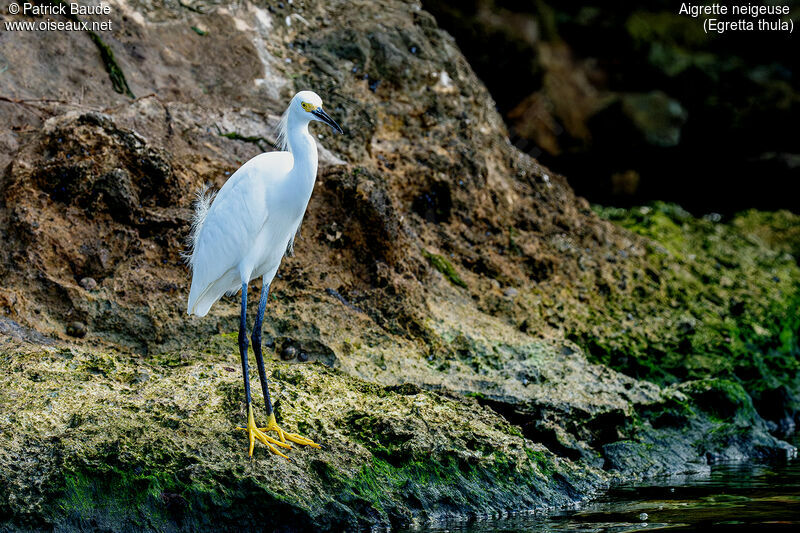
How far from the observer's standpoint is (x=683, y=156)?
57.8ft

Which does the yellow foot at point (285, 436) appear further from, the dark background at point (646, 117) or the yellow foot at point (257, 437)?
the dark background at point (646, 117)

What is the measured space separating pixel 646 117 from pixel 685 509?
13.4m

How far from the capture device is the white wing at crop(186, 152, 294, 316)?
19.0ft

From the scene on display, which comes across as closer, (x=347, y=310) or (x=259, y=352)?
(x=259, y=352)

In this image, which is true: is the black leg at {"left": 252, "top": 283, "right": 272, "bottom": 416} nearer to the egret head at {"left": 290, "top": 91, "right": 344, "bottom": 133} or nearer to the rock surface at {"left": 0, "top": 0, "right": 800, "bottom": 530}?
the rock surface at {"left": 0, "top": 0, "right": 800, "bottom": 530}

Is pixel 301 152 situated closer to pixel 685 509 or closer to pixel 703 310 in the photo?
pixel 685 509

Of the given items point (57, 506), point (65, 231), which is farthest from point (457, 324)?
point (57, 506)

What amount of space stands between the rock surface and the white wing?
1.94ft

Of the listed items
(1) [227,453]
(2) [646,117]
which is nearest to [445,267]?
(1) [227,453]

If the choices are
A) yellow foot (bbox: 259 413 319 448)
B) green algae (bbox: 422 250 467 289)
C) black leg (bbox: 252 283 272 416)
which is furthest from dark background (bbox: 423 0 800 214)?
yellow foot (bbox: 259 413 319 448)

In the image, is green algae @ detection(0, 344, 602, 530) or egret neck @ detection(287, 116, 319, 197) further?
egret neck @ detection(287, 116, 319, 197)

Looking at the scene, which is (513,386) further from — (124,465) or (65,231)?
(65,231)

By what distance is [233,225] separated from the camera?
5.83 meters

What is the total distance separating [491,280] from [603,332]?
46.8 inches
